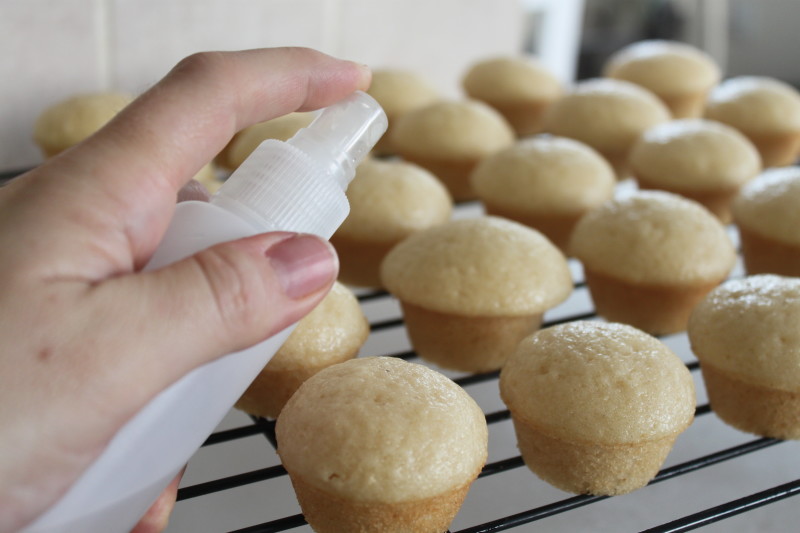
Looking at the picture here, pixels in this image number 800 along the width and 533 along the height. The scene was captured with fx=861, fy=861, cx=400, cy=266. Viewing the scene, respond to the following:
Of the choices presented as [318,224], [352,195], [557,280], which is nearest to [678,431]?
[557,280]

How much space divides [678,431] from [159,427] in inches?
22.4

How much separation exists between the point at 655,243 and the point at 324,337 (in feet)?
1.74

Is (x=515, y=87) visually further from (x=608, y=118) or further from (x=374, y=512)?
(x=374, y=512)

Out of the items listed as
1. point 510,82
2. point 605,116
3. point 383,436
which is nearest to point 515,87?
point 510,82

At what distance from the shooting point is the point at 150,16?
1631 millimetres

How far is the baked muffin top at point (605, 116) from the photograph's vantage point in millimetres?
1735

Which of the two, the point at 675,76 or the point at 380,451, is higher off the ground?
the point at 675,76

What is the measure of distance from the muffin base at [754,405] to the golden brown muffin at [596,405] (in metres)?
0.12

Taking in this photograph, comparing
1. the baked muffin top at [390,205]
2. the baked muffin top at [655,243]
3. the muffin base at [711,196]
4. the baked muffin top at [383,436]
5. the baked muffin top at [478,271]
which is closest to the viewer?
the baked muffin top at [383,436]

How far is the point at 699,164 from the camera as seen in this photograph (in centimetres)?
155

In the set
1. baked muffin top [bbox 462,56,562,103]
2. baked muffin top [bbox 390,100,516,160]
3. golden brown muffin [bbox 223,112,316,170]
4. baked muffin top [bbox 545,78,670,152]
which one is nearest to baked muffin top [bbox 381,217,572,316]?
golden brown muffin [bbox 223,112,316,170]

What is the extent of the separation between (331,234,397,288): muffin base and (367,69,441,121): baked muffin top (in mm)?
464

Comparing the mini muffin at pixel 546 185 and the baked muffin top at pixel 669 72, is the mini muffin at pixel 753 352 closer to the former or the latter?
the mini muffin at pixel 546 185

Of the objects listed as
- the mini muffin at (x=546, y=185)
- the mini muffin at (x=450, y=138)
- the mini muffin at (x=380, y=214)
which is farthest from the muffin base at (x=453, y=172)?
the mini muffin at (x=380, y=214)
